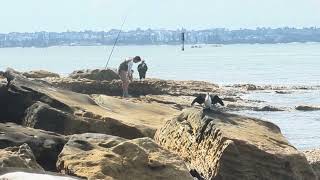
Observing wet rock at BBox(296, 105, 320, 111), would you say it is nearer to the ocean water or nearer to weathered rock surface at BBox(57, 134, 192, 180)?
the ocean water

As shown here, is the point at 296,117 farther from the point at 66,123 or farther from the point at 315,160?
the point at 66,123

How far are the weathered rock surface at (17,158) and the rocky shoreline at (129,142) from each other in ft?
0.03

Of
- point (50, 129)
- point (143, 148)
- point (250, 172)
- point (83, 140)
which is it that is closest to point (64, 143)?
point (83, 140)

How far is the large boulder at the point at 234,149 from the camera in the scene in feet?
31.6

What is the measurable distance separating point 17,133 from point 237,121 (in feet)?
11.9

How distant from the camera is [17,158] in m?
7.23

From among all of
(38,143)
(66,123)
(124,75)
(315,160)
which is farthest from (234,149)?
(124,75)

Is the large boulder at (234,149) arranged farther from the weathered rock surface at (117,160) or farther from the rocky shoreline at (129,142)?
the weathered rock surface at (117,160)

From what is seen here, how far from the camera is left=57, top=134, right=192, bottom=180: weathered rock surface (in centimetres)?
777

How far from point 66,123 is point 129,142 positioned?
3.06 metres

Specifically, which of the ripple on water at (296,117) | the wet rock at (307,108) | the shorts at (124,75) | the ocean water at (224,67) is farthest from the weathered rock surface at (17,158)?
the ocean water at (224,67)

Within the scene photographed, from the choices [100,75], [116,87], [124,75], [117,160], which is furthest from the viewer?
[100,75]

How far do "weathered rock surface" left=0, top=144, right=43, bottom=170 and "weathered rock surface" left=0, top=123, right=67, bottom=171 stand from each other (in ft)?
1.90

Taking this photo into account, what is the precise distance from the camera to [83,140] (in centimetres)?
855
